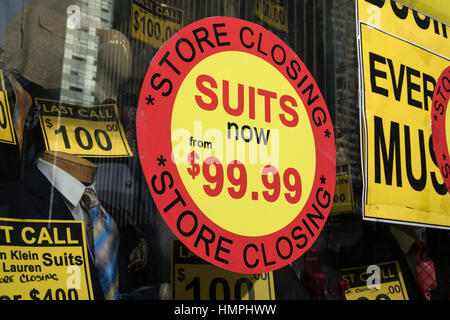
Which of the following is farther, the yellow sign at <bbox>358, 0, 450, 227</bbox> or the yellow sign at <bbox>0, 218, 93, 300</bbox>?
the yellow sign at <bbox>358, 0, 450, 227</bbox>

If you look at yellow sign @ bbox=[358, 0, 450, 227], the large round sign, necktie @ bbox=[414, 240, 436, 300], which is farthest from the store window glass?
the large round sign

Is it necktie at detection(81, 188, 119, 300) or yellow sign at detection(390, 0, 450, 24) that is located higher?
yellow sign at detection(390, 0, 450, 24)

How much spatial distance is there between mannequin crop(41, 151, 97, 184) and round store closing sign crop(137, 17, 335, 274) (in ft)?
0.47

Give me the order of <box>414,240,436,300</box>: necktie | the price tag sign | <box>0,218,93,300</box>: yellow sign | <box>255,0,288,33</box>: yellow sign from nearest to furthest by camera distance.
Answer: <box>0,218,93,300</box>: yellow sign, the price tag sign, <box>255,0,288,33</box>: yellow sign, <box>414,240,436,300</box>: necktie

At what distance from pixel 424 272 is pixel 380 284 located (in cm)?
25

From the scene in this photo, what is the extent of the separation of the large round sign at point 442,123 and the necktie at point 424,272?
28 centimetres

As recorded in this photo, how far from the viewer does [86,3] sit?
1.25 meters

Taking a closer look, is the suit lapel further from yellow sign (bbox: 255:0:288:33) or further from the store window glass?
yellow sign (bbox: 255:0:288:33)

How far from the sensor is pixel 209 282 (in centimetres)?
138

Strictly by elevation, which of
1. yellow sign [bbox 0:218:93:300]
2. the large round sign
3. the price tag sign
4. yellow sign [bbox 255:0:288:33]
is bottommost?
yellow sign [bbox 0:218:93:300]

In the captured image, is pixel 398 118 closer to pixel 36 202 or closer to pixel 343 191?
pixel 343 191

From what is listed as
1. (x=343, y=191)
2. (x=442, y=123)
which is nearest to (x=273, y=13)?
(x=343, y=191)

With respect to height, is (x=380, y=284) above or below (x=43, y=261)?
below

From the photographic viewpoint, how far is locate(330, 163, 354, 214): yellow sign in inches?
65.8
